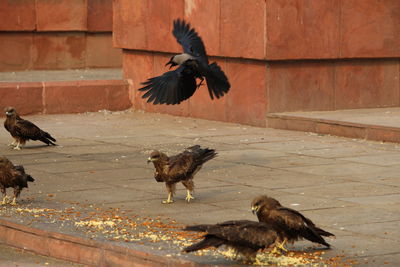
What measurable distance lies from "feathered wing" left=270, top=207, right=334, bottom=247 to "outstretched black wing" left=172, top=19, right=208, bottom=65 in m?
6.43

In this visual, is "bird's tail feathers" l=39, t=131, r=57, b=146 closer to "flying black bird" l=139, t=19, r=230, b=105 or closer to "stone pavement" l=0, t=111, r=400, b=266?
"stone pavement" l=0, t=111, r=400, b=266

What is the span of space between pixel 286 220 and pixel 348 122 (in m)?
8.64

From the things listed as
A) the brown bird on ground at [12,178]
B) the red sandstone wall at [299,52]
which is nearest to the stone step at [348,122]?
the red sandstone wall at [299,52]

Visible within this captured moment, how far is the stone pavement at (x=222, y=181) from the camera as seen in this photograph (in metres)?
9.49

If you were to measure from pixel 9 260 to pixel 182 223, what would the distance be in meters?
1.64

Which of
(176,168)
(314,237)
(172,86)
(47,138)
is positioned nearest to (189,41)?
(172,86)

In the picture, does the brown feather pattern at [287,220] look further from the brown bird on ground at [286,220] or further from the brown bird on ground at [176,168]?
the brown bird on ground at [176,168]

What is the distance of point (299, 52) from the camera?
18.4m

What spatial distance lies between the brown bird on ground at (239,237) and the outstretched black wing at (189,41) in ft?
22.5

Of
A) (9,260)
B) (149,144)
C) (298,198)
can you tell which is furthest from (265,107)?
(9,260)

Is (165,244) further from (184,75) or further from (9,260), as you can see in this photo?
(184,75)

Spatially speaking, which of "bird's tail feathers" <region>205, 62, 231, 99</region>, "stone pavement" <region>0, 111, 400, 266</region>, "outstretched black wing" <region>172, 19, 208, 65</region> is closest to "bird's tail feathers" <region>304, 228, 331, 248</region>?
"stone pavement" <region>0, 111, 400, 266</region>

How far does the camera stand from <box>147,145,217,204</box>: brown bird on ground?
430 inches

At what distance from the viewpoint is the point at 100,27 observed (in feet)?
88.5
